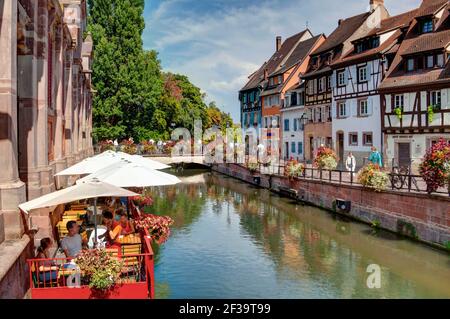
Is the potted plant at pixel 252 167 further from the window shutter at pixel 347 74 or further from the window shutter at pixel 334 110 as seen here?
the window shutter at pixel 347 74

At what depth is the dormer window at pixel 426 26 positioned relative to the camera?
→ 31000 millimetres

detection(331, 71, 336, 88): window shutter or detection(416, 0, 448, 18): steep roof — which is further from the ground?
detection(416, 0, 448, 18): steep roof

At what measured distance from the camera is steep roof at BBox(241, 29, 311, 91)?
56.8m

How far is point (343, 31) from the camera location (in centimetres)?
4291

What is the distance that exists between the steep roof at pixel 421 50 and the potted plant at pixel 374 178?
9.11 meters

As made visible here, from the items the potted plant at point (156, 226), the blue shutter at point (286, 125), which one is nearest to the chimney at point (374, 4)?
the blue shutter at point (286, 125)

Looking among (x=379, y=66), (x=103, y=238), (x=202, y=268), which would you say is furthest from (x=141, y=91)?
(x=103, y=238)

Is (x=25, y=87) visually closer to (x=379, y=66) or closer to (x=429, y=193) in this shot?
(x=429, y=193)

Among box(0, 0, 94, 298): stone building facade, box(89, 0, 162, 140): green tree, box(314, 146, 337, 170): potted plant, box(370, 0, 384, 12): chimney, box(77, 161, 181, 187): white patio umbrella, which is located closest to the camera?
box(0, 0, 94, 298): stone building facade

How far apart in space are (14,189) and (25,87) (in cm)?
321

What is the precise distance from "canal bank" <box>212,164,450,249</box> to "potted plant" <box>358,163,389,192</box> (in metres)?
0.31

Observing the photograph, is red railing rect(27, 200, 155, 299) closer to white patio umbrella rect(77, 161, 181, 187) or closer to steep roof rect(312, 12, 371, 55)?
white patio umbrella rect(77, 161, 181, 187)

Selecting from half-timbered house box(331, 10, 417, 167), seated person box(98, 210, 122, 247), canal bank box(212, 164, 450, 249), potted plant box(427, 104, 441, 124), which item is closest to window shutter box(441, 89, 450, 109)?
potted plant box(427, 104, 441, 124)

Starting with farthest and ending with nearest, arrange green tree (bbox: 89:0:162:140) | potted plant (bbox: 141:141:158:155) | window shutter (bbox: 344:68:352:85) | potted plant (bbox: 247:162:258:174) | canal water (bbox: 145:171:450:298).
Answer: potted plant (bbox: 141:141:158:155) → green tree (bbox: 89:0:162:140) → potted plant (bbox: 247:162:258:174) → window shutter (bbox: 344:68:352:85) → canal water (bbox: 145:171:450:298)
